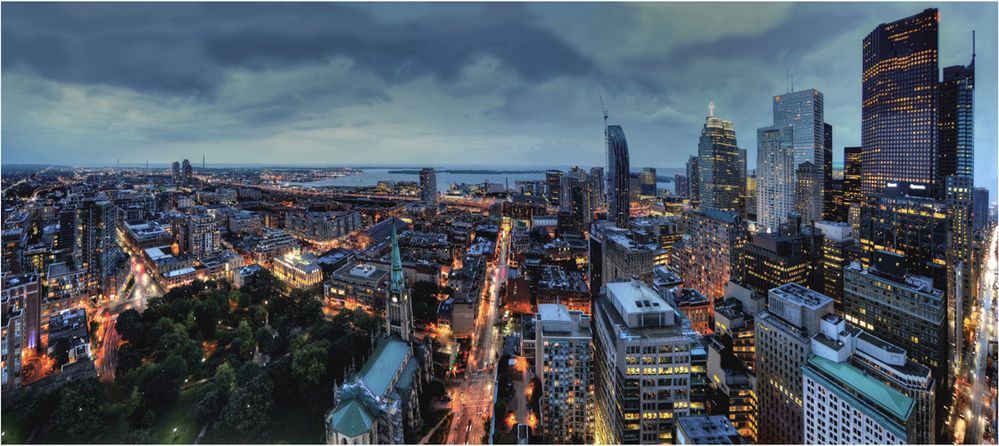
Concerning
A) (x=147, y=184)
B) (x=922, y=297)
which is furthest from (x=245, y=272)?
(x=147, y=184)

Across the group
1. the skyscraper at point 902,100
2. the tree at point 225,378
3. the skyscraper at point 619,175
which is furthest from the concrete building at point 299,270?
the skyscraper at point 902,100

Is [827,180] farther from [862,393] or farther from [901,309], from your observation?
[862,393]

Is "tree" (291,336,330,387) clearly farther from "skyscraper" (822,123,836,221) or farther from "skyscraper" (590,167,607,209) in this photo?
"skyscraper" (822,123,836,221)

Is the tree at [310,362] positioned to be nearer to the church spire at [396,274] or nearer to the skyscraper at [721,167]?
the church spire at [396,274]

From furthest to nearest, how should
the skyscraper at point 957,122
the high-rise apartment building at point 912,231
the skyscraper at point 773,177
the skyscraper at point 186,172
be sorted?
the skyscraper at point 186,172 < the skyscraper at point 773,177 < the skyscraper at point 957,122 < the high-rise apartment building at point 912,231

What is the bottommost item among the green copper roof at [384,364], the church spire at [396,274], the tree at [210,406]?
the tree at [210,406]
